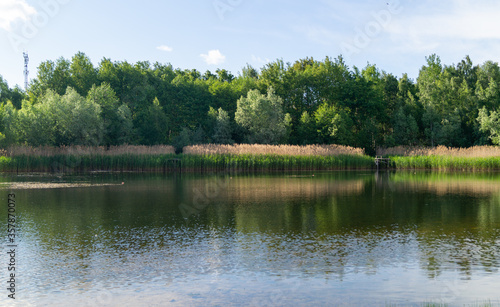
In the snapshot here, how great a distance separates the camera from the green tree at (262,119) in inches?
2960

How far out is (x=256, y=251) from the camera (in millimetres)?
15016

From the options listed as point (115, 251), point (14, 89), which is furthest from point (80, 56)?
point (115, 251)

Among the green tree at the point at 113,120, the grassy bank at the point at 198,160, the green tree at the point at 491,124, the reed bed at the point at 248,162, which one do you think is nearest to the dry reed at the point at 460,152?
the grassy bank at the point at 198,160

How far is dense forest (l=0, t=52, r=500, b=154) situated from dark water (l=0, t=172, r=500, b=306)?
47366 mm

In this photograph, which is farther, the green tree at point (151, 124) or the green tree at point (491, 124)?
the green tree at point (151, 124)

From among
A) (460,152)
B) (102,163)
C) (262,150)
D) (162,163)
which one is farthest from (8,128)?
(460,152)

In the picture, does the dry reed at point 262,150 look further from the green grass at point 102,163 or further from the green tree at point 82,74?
the green tree at point 82,74

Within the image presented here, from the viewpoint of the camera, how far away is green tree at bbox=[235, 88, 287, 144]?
7519 centimetres

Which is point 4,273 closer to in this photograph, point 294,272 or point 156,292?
point 156,292

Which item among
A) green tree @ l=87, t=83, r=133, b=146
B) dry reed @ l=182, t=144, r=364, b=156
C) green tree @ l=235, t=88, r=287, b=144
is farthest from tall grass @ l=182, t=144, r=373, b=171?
green tree @ l=87, t=83, r=133, b=146

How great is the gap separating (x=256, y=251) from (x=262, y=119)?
202 ft

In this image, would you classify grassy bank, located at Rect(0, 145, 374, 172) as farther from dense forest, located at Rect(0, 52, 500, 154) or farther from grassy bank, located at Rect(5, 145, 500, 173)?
dense forest, located at Rect(0, 52, 500, 154)

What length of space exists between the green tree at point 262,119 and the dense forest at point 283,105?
161 millimetres

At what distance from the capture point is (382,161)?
214 feet
